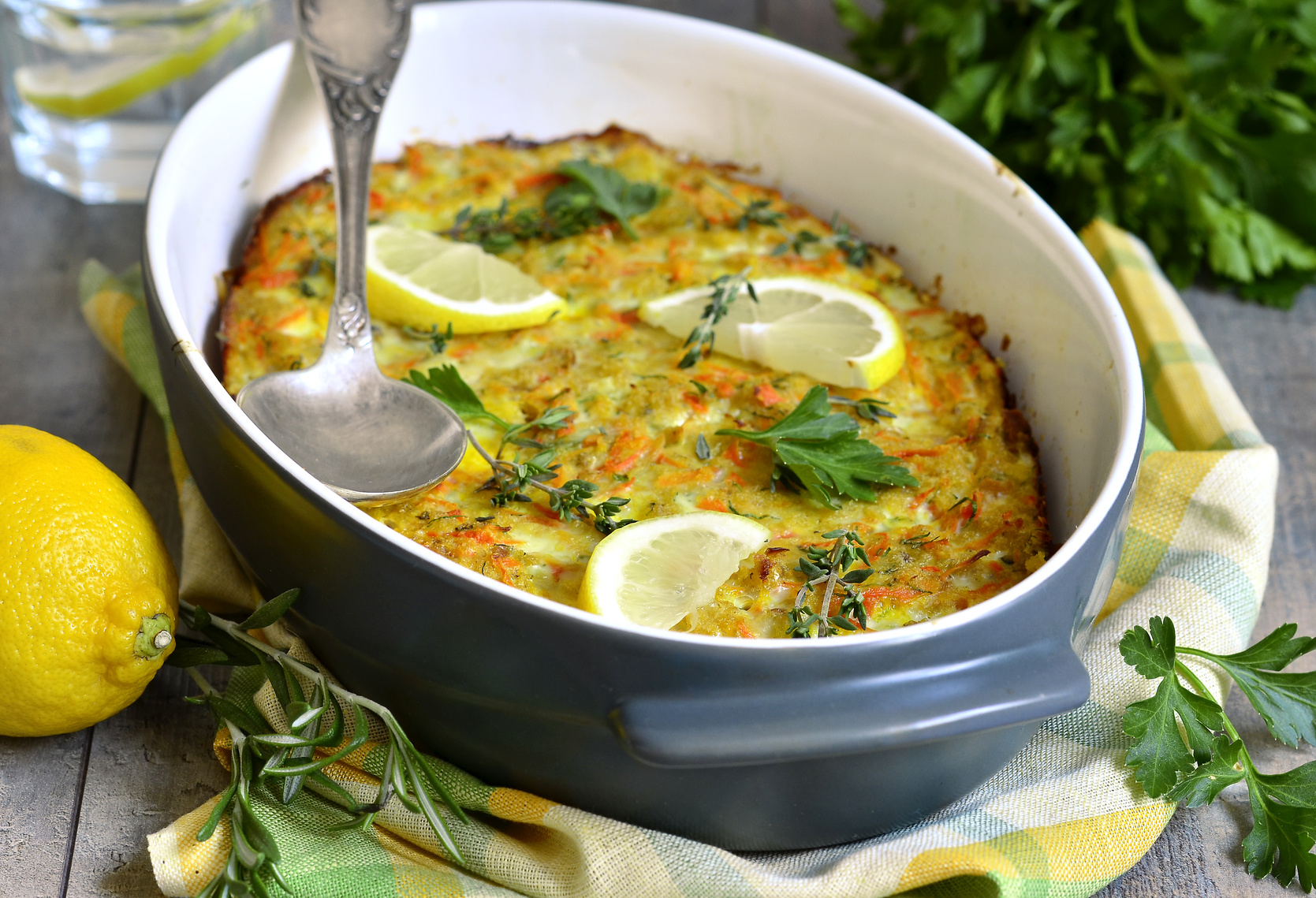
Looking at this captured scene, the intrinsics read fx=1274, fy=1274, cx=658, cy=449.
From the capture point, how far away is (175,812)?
5.90 feet

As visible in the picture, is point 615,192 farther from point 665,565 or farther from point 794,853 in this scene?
point 794,853

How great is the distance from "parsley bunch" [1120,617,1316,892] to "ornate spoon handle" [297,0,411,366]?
1372mm

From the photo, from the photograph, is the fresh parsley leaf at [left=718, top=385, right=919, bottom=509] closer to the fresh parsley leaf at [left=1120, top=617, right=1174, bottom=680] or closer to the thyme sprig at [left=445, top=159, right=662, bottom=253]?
the fresh parsley leaf at [left=1120, top=617, right=1174, bottom=680]

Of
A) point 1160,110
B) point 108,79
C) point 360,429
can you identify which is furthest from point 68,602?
point 1160,110

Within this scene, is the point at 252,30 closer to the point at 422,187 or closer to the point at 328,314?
the point at 422,187

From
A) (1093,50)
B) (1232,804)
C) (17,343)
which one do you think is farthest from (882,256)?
(17,343)

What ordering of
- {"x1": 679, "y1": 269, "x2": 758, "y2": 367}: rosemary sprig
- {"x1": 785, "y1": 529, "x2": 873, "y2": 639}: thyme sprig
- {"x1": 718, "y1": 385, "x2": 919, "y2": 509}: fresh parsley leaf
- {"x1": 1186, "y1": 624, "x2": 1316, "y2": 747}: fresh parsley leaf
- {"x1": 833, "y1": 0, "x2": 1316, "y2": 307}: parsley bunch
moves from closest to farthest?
{"x1": 785, "y1": 529, "x2": 873, "y2": 639}: thyme sprig
{"x1": 1186, "y1": 624, "x2": 1316, "y2": 747}: fresh parsley leaf
{"x1": 718, "y1": 385, "x2": 919, "y2": 509}: fresh parsley leaf
{"x1": 679, "y1": 269, "x2": 758, "y2": 367}: rosemary sprig
{"x1": 833, "y1": 0, "x2": 1316, "y2": 307}: parsley bunch

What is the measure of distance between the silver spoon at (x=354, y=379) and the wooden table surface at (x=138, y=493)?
0.43 metres

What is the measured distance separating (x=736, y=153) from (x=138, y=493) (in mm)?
1424

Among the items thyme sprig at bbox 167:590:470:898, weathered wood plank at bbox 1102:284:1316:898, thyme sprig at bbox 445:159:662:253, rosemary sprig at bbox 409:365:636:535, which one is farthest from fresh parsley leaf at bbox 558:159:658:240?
weathered wood plank at bbox 1102:284:1316:898

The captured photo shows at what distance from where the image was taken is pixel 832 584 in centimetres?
175

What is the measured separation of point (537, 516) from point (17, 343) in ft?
4.81

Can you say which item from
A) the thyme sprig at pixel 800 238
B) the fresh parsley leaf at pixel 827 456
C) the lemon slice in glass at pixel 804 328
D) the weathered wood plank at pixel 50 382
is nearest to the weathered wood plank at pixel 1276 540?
the fresh parsley leaf at pixel 827 456

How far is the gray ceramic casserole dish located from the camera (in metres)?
1.46
